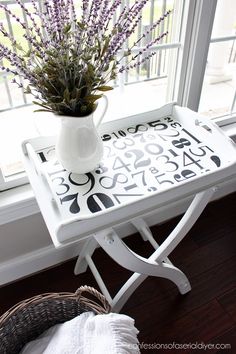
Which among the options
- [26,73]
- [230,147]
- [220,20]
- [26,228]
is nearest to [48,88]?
[26,73]

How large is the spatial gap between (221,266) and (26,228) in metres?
0.89

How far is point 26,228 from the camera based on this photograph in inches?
50.4

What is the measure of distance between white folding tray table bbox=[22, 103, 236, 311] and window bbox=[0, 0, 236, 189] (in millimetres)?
230

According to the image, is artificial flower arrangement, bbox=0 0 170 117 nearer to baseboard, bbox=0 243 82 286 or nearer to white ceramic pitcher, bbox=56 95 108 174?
white ceramic pitcher, bbox=56 95 108 174

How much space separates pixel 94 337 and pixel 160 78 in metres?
1.02

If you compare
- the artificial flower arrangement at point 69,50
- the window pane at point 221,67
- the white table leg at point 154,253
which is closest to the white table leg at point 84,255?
the white table leg at point 154,253

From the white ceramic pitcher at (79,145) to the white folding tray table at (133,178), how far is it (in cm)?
5

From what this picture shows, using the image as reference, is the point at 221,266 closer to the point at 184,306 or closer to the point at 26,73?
the point at 184,306

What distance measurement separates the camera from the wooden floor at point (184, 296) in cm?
124

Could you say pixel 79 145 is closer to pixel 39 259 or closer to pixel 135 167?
pixel 135 167

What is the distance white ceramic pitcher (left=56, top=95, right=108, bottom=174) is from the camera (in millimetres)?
844

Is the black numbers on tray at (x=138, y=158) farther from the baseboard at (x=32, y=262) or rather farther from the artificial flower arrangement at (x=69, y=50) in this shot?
the baseboard at (x=32, y=262)

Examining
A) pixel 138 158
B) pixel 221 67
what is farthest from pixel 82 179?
pixel 221 67

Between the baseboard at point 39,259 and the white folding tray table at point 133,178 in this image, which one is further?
the baseboard at point 39,259
